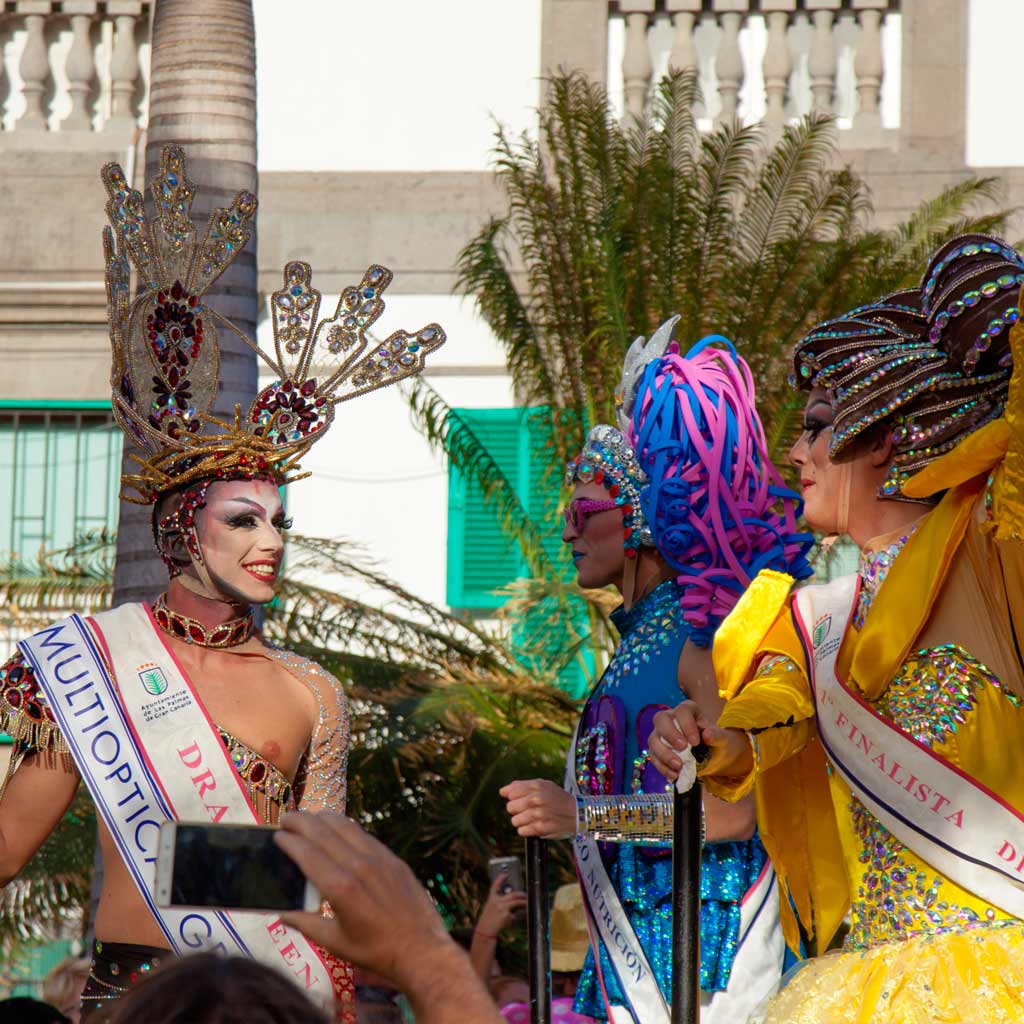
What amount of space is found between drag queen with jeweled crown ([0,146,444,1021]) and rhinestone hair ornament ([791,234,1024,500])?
1395 millimetres

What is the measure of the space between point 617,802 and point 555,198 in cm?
683

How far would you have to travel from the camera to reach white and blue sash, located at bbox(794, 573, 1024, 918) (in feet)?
11.7

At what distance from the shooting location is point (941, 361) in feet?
12.6

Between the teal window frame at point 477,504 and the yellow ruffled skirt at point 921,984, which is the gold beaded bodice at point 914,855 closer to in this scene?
the yellow ruffled skirt at point 921,984

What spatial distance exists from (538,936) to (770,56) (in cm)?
920

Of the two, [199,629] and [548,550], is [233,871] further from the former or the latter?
[548,550]

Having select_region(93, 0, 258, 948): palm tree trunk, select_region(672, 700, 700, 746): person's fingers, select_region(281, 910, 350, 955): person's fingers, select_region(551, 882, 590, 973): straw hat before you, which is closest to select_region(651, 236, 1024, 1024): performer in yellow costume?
select_region(672, 700, 700, 746): person's fingers

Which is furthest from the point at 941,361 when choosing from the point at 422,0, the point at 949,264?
the point at 422,0

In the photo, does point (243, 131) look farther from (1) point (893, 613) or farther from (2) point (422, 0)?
(2) point (422, 0)

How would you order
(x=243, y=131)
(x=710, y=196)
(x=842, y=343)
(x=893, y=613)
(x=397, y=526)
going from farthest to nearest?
(x=397, y=526), (x=710, y=196), (x=243, y=131), (x=842, y=343), (x=893, y=613)

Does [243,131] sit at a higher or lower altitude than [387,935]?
higher

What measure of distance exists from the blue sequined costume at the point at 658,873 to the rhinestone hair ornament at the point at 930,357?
3.39 ft

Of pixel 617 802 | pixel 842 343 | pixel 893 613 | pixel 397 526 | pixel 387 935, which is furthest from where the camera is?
pixel 397 526

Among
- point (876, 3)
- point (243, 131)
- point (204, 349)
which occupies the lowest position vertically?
point (204, 349)
